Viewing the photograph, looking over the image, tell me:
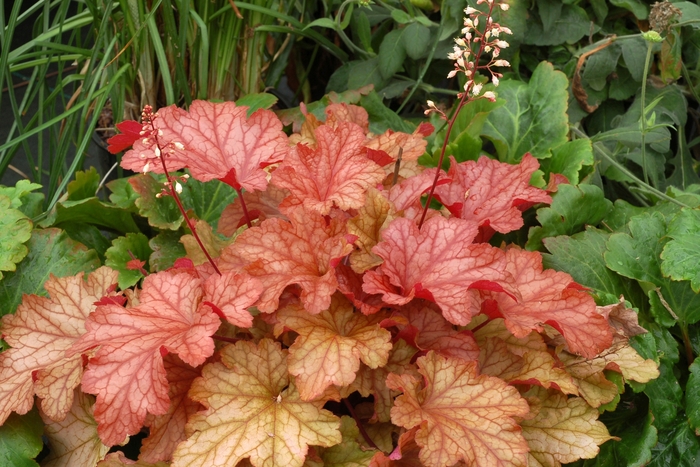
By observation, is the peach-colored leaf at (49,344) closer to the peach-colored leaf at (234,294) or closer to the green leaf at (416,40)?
the peach-colored leaf at (234,294)

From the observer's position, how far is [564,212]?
1.19m

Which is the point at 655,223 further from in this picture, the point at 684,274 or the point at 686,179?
the point at 686,179

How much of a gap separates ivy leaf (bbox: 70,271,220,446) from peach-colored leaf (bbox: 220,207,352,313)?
80 millimetres

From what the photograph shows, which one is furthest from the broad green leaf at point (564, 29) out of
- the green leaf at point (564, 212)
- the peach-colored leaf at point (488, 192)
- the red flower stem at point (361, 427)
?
the red flower stem at point (361, 427)

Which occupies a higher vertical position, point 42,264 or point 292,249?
point 292,249

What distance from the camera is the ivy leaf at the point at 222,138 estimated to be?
983mm

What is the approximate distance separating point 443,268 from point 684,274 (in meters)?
0.45

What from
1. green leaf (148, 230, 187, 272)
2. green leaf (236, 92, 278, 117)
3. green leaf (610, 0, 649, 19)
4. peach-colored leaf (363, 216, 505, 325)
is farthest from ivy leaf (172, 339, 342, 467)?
green leaf (610, 0, 649, 19)

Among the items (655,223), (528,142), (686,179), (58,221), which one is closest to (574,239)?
(655,223)

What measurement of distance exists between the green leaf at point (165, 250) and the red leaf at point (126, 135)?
0.26m

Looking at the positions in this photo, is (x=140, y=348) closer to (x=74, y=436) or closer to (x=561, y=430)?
(x=74, y=436)

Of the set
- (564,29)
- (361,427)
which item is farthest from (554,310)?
(564,29)

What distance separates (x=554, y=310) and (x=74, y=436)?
2.16 feet

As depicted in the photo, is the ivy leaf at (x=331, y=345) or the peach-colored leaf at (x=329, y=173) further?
the peach-colored leaf at (x=329, y=173)
